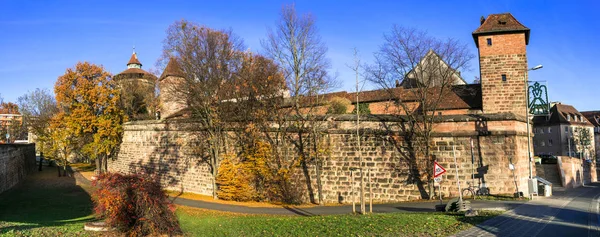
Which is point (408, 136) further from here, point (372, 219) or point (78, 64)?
point (78, 64)

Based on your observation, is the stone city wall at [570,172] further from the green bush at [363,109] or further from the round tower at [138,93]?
the round tower at [138,93]

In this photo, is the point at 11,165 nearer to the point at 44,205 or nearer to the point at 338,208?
the point at 44,205

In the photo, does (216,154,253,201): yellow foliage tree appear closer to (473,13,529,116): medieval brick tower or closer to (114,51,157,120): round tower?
(473,13,529,116): medieval brick tower

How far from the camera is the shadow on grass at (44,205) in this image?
14236 millimetres

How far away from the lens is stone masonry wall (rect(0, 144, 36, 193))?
24.9 meters

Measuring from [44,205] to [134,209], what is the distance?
14398 millimetres

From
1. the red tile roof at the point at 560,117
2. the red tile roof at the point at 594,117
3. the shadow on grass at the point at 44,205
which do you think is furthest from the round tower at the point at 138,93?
the red tile roof at the point at 594,117

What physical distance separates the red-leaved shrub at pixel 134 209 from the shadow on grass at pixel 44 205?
2485mm

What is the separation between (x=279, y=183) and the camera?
22109 millimetres

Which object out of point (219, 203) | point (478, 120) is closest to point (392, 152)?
point (478, 120)

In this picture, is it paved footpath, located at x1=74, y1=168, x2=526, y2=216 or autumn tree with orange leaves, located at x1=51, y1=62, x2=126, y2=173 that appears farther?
autumn tree with orange leaves, located at x1=51, y1=62, x2=126, y2=173

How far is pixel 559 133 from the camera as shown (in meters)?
66.0

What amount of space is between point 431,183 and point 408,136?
2.55 meters

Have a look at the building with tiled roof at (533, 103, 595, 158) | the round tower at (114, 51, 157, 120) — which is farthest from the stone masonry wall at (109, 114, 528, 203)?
the building with tiled roof at (533, 103, 595, 158)
